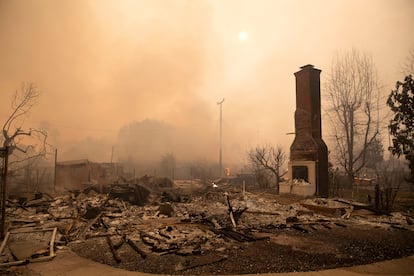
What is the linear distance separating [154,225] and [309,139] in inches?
488

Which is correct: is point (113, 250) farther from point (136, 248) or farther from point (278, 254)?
point (278, 254)

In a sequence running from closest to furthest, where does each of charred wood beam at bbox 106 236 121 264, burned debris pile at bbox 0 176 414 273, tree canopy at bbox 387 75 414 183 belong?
charred wood beam at bbox 106 236 121 264 < burned debris pile at bbox 0 176 414 273 < tree canopy at bbox 387 75 414 183

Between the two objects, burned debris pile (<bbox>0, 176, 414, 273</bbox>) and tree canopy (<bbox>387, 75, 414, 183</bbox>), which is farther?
tree canopy (<bbox>387, 75, 414, 183</bbox>)

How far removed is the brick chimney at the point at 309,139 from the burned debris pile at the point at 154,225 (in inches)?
85.4

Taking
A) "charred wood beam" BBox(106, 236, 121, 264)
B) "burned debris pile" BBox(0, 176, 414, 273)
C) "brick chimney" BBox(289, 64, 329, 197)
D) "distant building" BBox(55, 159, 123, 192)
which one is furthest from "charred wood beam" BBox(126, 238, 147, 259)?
"distant building" BBox(55, 159, 123, 192)

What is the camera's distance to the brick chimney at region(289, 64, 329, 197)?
16.6 m

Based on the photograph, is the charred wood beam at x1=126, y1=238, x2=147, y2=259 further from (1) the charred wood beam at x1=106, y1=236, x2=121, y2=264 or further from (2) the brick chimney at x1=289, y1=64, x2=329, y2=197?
(2) the brick chimney at x1=289, y1=64, x2=329, y2=197

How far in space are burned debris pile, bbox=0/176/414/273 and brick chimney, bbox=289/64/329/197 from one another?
2168mm

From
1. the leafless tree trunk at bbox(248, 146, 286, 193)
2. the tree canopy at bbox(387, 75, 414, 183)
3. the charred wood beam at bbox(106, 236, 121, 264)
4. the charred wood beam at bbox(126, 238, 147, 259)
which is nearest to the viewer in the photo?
the charred wood beam at bbox(106, 236, 121, 264)

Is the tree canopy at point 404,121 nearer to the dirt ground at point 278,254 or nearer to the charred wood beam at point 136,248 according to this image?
the dirt ground at point 278,254

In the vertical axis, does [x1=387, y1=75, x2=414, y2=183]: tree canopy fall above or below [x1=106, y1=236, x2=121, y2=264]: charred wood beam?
above

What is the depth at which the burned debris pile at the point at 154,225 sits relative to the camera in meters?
6.27

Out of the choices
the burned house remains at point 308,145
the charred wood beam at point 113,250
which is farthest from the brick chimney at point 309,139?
the charred wood beam at point 113,250

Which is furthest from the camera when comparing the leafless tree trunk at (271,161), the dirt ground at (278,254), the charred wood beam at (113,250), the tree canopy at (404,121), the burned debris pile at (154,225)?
the leafless tree trunk at (271,161)
